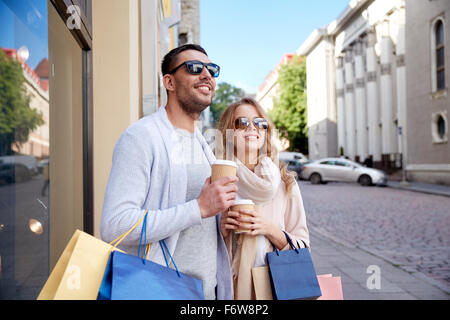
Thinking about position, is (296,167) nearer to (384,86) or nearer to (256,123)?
(384,86)

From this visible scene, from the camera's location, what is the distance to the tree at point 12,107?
5.36ft

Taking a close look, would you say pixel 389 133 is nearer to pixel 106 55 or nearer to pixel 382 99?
pixel 382 99

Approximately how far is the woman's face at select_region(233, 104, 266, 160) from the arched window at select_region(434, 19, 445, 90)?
21173 mm

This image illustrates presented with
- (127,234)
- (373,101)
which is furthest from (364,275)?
(373,101)

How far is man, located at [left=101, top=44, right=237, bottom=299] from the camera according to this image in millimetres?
1531

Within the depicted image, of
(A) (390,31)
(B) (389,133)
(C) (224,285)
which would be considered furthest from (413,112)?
(C) (224,285)

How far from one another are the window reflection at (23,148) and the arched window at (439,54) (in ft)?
71.9

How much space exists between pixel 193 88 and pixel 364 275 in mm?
4242

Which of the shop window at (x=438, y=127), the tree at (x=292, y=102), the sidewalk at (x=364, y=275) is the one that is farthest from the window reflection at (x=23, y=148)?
the tree at (x=292, y=102)

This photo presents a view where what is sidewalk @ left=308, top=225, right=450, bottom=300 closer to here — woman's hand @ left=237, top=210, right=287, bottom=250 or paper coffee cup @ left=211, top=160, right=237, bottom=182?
woman's hand @ left=237, top=210, right=287, bottom=250

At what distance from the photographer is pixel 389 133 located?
28.0 m

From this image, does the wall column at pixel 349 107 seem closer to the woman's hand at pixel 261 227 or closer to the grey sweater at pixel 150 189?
the woman's hand at pixel 261 227

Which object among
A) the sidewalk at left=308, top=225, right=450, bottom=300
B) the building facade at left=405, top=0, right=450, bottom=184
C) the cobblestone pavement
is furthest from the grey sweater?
the building facade at left=405, top=0, right=450, bottom=184

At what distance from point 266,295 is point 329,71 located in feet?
138
